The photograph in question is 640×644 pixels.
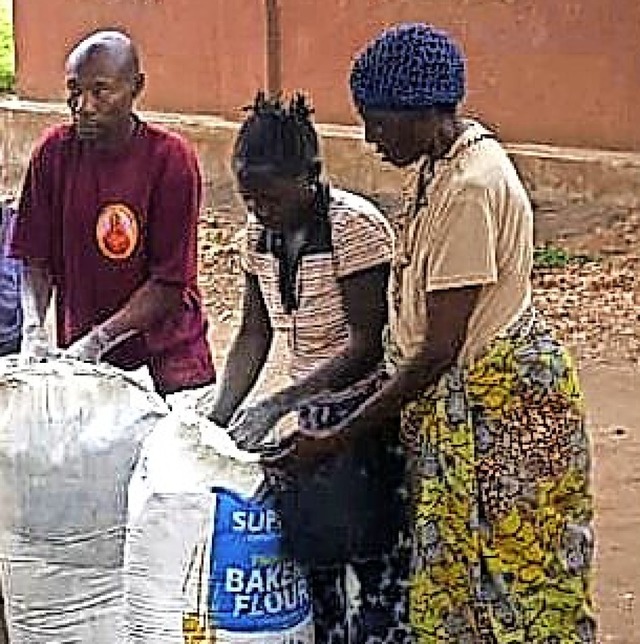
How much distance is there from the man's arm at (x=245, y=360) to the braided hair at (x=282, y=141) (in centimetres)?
43

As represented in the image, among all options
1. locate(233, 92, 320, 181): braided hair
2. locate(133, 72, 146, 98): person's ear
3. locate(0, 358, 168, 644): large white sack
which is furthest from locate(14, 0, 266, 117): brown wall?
locate(233, 92, 320, 181): braided hair

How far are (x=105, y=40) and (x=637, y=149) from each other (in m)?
6.47

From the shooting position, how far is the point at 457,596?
3.79 metres

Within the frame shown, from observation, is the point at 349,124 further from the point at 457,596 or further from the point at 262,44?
the point at 457,596

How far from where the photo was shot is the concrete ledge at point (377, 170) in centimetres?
1030

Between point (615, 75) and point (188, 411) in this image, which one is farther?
point (615, 75)

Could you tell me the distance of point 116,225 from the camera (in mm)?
4363

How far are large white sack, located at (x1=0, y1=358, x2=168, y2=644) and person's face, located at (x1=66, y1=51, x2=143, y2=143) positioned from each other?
0.57 metres

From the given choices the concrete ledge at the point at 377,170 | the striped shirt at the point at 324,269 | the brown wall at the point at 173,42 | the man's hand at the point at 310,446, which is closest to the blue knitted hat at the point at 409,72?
the striped shirt at the point at 324,269

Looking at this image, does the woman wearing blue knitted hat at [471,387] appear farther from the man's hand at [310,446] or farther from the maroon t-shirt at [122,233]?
the maroon t-shirt at [122,233]

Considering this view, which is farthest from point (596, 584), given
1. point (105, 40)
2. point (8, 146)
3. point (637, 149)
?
point (8, 146)

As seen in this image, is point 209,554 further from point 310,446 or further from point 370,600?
point 370,600

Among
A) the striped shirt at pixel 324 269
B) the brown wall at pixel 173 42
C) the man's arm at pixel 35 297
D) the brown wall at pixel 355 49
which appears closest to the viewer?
the striped shirt at pixel 324 269

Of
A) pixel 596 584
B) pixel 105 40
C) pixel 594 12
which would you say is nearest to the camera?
pixel 105 40
